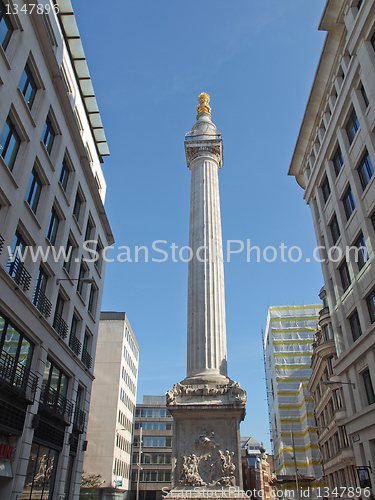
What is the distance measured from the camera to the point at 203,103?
162ft

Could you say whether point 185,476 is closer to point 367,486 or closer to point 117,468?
point 367,486

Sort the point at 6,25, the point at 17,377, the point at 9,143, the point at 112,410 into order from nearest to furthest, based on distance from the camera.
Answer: the point at 6,25 < the point at 17,377 < the point at 9,143 < the point at 112,410

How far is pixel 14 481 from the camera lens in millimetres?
17312

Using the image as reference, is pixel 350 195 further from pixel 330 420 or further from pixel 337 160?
pixel 330 420

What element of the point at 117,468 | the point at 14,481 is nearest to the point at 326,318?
the point at 14,481

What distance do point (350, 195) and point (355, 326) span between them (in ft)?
26.4

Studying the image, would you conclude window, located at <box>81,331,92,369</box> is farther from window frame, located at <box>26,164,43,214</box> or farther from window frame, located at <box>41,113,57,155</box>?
window frame, located at <box>41,113,57,155</box>

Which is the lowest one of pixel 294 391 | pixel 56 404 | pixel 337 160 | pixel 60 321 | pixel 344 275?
pixel 56 404

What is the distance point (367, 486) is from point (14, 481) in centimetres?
1660

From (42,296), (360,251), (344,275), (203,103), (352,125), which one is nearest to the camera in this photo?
(42,296)

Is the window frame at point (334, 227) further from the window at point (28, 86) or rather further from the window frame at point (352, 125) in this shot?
the window at point (28, 86)

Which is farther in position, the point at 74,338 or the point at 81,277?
the point at 81,277

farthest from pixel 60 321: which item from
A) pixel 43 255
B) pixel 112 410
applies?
pixel 112 410

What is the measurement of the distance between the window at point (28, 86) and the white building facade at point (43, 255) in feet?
0.16
